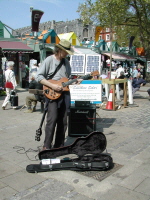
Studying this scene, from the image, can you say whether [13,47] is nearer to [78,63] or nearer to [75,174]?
[78,63]

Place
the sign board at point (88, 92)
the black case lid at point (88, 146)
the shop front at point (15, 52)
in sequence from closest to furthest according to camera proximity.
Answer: the black case lid at point (88, 146) → the sign board at point (88, 92) → the shop front at point (15, 52)

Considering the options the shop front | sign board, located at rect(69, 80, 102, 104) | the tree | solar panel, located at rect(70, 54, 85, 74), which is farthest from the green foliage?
sign board, located at rect(69, 80, 102, 104)

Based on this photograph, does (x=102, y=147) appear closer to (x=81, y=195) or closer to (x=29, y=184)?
(x=81, y=195)

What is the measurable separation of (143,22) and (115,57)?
422cm

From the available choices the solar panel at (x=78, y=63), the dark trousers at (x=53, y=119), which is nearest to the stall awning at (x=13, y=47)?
the solar panel at (x=78, y=63)

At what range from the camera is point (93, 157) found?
373 centimetres

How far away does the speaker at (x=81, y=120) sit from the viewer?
5.27m

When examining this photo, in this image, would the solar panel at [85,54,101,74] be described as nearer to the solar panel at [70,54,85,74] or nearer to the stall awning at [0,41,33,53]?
the solar panel at [70,54,85,74]

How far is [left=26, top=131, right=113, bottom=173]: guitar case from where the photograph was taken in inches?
139

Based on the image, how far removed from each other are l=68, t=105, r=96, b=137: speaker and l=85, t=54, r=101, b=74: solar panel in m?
3.30

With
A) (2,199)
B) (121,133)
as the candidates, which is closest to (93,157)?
(2,199)

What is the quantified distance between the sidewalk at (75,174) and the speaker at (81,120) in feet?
0.87

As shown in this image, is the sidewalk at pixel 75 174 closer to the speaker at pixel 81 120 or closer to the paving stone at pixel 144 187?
the paving stone at pixel 144 187

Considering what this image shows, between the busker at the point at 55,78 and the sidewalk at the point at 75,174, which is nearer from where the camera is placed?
the sidewalk at the point at 75,174
